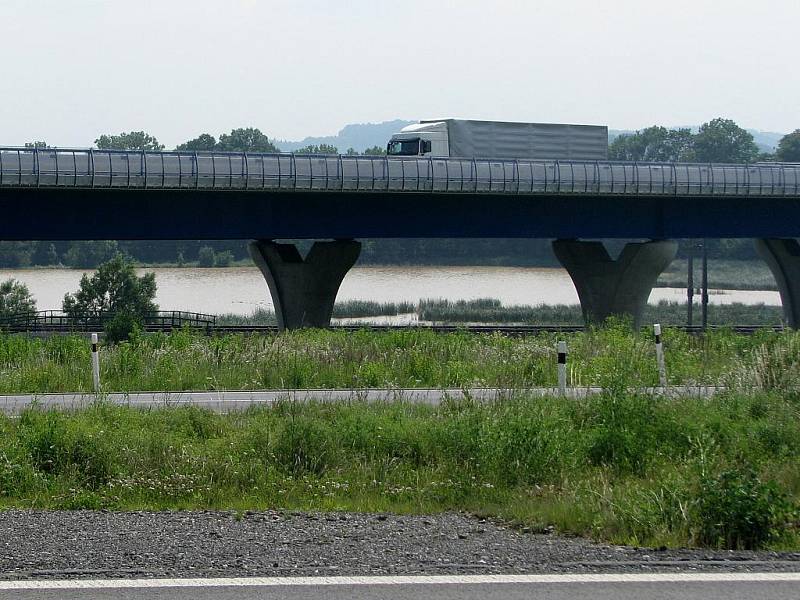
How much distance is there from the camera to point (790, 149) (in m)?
154

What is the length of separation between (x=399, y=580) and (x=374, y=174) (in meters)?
37.4

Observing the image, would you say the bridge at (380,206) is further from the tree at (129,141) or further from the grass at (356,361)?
the tree at (129,141)

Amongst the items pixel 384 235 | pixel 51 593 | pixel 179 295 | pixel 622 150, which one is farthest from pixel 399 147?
pixel 622 150

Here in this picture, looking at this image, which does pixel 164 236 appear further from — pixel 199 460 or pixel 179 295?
pixel 179 295

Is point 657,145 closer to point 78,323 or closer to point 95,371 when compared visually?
point 78,323

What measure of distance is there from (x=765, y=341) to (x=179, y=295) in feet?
217

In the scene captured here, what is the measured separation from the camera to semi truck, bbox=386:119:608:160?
161 feet

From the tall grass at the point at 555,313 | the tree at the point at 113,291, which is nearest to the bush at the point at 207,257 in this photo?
the tall grass at the point at 555,313

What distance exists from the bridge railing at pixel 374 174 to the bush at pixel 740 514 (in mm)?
33355

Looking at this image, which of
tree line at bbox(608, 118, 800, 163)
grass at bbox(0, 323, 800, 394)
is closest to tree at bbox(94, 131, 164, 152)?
tree line at bbox(608, 118, 800, 163)

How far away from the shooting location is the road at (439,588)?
22.4 ft

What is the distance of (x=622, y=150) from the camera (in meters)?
167

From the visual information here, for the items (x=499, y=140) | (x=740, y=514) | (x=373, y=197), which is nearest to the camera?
(x=740, y=514)

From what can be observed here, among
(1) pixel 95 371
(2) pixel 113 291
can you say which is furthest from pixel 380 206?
(1) pixel 95 371
